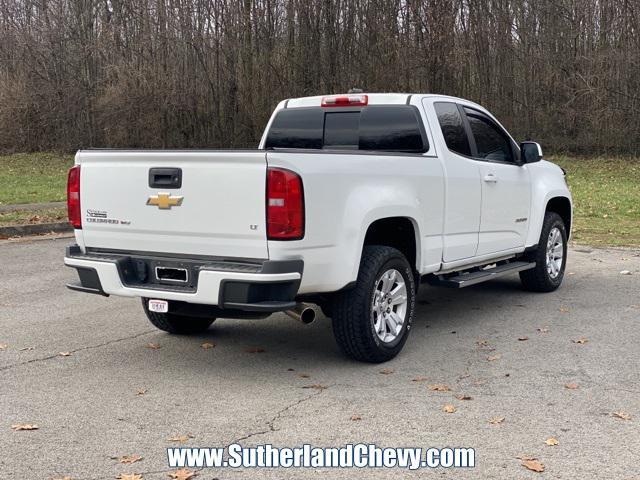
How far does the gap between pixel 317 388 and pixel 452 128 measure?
296 cm

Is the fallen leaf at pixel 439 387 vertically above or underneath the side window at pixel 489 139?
underneath

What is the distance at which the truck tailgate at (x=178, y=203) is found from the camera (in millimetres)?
5184

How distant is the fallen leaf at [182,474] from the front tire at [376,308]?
2.00 metres

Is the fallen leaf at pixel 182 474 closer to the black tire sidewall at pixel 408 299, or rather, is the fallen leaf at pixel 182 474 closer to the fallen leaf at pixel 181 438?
the fallen leaf at pixel 181 438

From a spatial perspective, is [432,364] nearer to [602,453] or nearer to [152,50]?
[602,453]

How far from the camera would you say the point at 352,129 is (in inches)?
276

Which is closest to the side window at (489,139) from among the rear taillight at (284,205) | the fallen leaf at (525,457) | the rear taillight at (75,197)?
the rear taillight at (284,205)

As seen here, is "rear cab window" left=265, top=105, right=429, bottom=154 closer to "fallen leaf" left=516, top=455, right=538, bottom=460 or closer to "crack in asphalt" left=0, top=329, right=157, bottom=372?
"crack in asphalt" left=0, top=329, right=157, bottom=372

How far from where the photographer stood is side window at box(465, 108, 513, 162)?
7562 mm

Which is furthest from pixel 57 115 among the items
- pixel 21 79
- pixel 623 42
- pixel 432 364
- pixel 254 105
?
pixel 432 364

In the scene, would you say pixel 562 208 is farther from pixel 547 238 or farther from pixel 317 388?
pixel 317 388

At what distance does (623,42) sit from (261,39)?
45.5ft

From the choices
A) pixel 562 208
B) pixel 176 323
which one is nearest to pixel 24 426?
pixel 176 323

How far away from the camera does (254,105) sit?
3244cm
